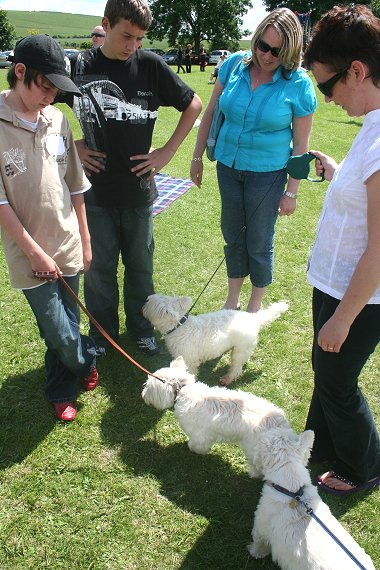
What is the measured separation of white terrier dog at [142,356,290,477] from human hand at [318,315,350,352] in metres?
0.77

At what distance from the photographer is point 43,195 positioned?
2.24 m

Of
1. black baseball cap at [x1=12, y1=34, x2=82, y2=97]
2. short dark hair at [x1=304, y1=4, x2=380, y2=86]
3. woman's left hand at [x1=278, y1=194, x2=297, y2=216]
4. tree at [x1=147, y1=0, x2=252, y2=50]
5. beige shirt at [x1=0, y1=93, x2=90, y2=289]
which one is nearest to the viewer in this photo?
short dark hair at [x1=304, y1=4, x2=380, y2=86]

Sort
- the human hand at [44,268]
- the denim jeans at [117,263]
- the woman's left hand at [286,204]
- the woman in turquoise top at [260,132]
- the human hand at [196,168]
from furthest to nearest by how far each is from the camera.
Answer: the human hand at [196,168] < the woman's left hand at [286,204] < the denim jeans at [117,263] < the woman in turquoise top at [260,132] < the human hand at [44,268]

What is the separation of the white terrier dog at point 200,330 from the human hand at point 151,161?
901 millimetres

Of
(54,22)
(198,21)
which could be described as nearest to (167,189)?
(198,21)

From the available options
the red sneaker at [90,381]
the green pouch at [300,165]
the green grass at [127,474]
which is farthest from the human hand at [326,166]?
the red sneaker at [90,381]

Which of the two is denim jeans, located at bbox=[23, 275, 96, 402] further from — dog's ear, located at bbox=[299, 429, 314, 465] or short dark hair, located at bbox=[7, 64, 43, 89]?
dog's ear, located at bbox=[299, 429, 314, 465]

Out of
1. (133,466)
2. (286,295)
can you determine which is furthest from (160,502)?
(286,295)

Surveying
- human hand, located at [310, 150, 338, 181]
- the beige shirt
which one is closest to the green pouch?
human hand, located at [310, 150, 338, 181]

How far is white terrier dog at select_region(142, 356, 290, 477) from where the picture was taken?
2.32 m

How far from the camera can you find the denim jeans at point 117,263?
118 inches

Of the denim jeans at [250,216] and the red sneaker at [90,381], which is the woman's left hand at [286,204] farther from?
the red sneaker at [90,381]

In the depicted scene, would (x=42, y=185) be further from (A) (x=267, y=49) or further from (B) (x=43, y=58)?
(A) (x=267, y=49)

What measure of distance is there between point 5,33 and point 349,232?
190 ft
